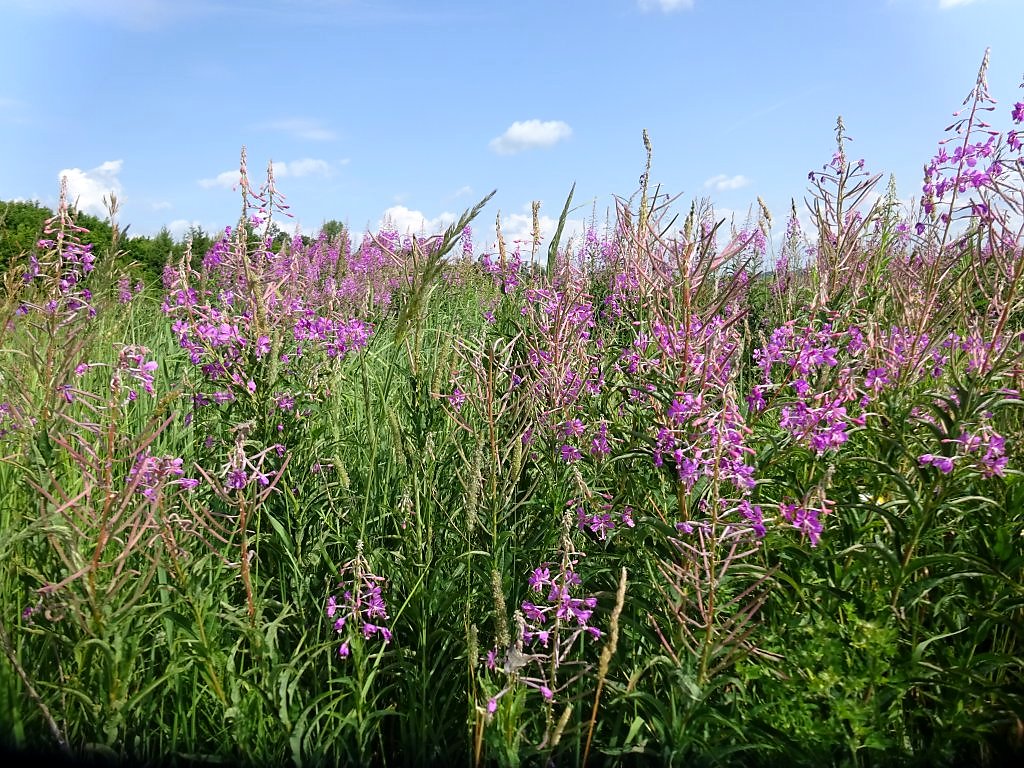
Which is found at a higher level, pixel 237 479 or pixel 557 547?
pixel 237 479

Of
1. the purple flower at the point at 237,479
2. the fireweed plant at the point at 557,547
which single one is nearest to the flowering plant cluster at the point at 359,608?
the fireweed plant at the point at 557,547

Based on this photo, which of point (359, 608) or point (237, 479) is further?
point (359, 608)

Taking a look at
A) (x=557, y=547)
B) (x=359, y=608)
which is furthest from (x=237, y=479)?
(x=557, y=547)

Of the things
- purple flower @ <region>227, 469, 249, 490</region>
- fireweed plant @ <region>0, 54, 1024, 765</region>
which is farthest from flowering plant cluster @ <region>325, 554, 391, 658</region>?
purple flower @ <region>227, 469, 249, 490</region>

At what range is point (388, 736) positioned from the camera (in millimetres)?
2459

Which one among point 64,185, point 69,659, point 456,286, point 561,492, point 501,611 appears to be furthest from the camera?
point 456,286

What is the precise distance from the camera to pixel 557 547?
7.80ft

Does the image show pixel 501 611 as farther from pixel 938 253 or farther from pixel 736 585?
pixel 938 253

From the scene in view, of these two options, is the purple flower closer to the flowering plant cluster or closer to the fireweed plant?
the fireweed plant

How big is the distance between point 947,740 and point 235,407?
2.59 metres

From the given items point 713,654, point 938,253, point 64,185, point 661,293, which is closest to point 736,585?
point 713,654

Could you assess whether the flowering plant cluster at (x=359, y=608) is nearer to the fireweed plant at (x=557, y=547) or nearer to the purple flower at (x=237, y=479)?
the fireweed plant at (x=557, y=547)

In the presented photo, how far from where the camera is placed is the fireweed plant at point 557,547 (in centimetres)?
196

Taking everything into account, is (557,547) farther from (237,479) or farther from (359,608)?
(237,479)
